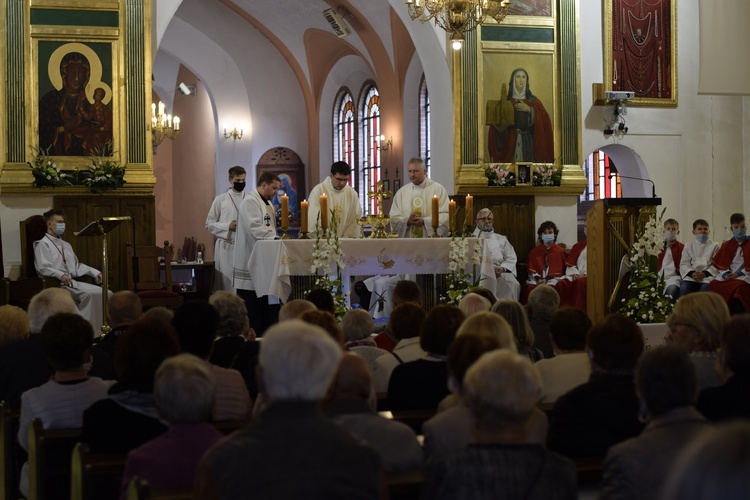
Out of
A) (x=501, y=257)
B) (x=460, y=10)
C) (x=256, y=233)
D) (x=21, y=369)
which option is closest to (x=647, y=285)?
(x=460, y=10)

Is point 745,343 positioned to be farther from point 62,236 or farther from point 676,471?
point 62,236

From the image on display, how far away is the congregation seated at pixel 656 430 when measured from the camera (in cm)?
290

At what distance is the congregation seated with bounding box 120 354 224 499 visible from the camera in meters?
3.19

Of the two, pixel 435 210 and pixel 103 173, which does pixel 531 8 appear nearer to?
pixel 435 210

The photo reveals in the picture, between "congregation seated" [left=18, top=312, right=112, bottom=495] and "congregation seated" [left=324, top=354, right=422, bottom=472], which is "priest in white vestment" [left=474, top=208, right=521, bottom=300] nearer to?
"congregation seated" [left=18, top=312, right=112, bottom=495]

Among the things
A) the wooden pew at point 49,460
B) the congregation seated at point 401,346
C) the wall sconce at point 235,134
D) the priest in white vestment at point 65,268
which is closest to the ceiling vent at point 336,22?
the wall sconce at point 235,134

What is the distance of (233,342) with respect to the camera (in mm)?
5773

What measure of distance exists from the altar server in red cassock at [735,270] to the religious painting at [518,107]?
2881 mm

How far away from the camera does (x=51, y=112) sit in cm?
1262

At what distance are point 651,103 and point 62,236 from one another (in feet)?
27.0

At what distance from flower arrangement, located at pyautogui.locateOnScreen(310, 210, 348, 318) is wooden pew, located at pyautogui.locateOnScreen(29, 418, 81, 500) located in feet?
18.6

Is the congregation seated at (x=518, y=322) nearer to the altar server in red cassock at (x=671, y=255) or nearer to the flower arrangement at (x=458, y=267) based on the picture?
the flower arrangement at (x=458, y=267)

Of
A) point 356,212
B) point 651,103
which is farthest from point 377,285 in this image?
point 651,103

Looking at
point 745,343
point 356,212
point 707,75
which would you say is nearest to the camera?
point 745,343
